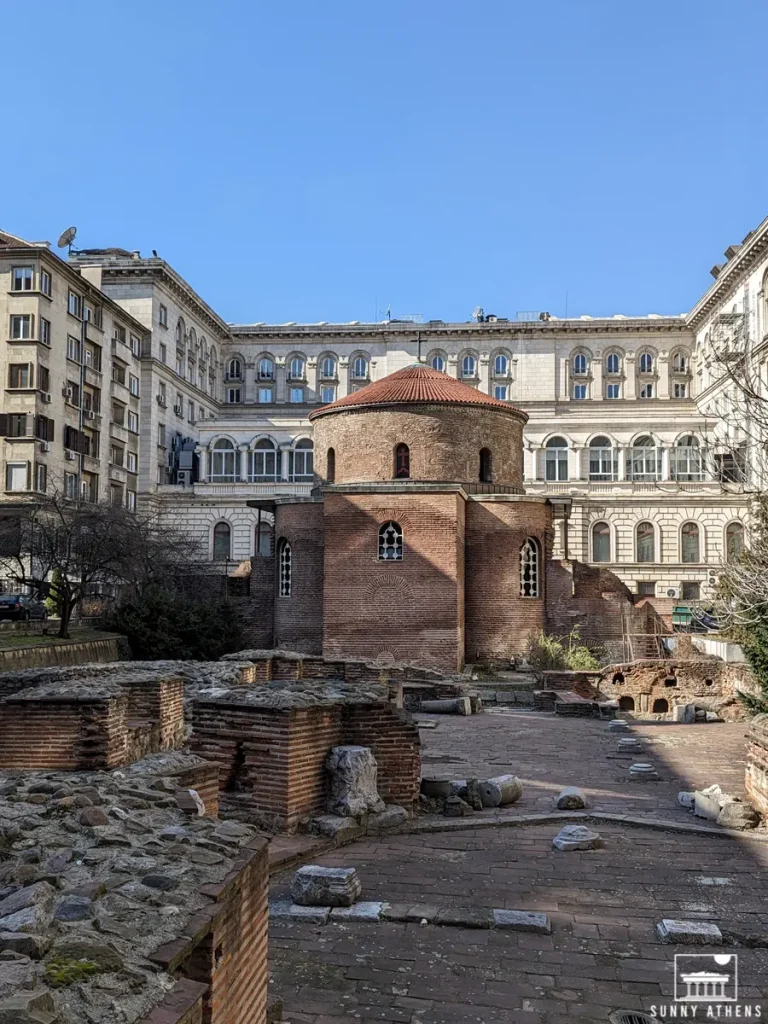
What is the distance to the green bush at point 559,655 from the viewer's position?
23656mm

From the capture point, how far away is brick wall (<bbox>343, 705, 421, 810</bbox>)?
9.37 metres

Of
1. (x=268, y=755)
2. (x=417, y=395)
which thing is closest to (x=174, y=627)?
(x=417, y=395)

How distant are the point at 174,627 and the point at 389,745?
1767 centimetres

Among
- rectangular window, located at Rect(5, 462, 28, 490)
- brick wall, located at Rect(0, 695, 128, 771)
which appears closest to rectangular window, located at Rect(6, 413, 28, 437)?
rectangular window, located at Rect(5, 462, 28, 490)

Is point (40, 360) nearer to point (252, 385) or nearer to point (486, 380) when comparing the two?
point (252, 385)

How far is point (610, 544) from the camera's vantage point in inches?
1809

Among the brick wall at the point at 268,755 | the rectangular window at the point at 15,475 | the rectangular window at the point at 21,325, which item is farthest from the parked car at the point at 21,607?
the brick wall at the point at 268,755

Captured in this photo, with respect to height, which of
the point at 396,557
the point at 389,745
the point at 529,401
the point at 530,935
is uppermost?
the point at 529,401

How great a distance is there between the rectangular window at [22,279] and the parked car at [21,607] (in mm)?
15491

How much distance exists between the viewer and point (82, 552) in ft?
83.4

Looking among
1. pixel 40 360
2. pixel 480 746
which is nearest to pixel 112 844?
pixel 480 746

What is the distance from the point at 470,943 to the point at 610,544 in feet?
136

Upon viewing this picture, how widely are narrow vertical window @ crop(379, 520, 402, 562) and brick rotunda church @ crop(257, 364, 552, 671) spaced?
0.09 ft

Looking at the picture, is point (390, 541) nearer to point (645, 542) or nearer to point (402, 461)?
point (402, 461)
